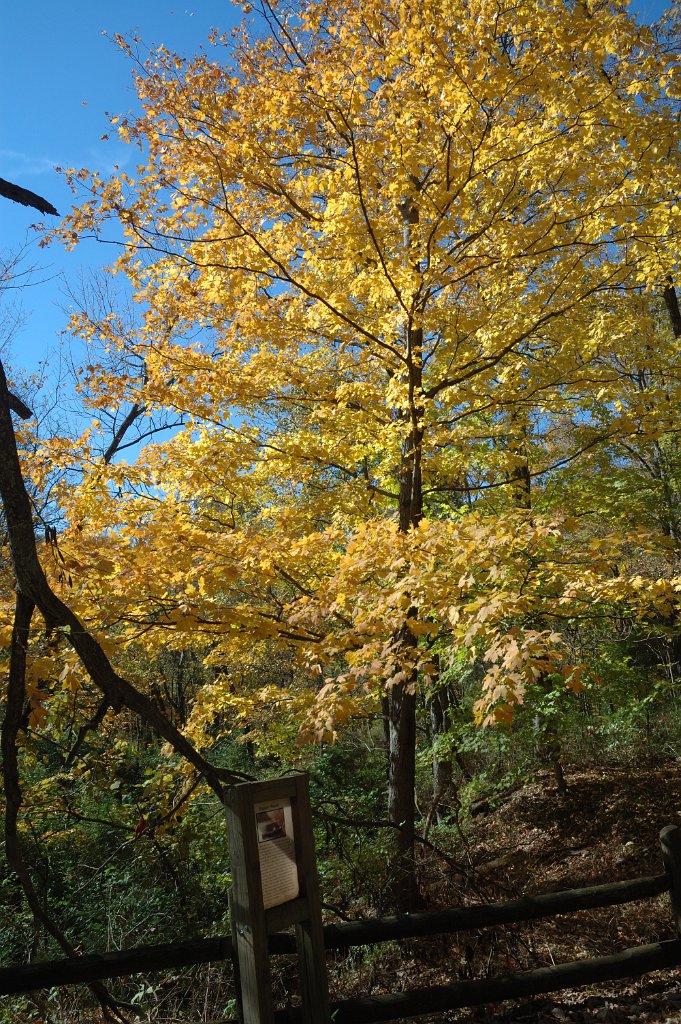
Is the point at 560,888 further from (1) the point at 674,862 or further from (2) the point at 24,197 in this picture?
(2) the point at 24,197

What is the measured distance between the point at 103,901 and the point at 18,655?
5.47 metres

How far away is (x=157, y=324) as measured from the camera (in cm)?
678

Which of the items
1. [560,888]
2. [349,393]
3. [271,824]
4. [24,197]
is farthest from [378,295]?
[560,888]

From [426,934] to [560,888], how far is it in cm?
468

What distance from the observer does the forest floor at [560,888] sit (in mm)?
4922

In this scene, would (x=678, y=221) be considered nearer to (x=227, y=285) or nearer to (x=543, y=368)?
(x=543, y=368)

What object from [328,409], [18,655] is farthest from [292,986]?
[328,409]

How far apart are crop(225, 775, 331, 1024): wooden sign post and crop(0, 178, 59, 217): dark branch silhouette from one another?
339 centimetres

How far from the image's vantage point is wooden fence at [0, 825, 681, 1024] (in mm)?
3547

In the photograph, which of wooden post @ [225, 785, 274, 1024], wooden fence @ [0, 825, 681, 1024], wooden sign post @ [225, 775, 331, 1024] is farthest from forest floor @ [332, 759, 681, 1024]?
wooden post @ [225, 785, 274, 1024]

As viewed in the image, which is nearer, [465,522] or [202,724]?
[465,522]

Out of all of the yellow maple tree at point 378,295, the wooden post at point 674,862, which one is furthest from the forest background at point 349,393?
the wooden post at point 674,862

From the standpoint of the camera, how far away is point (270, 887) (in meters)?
3.01

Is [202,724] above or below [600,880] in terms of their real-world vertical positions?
above
